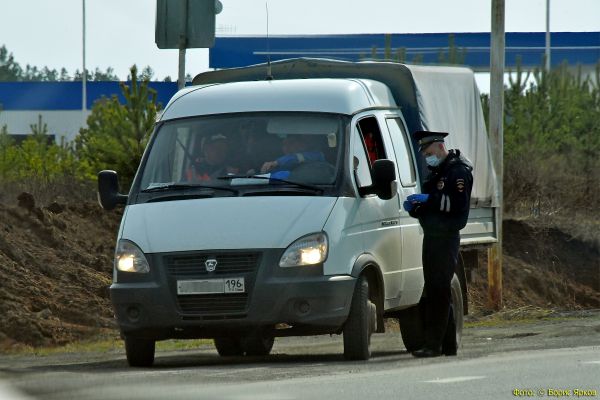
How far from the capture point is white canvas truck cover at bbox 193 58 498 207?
14.2 metres

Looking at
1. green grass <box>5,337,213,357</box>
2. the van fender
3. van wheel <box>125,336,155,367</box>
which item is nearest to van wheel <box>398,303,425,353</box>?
the van fender

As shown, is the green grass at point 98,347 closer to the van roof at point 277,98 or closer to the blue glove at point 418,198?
the van roof at point 277,98

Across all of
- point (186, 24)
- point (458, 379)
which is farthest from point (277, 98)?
point (186, 24)

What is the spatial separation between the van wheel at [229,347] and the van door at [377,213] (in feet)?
7.06

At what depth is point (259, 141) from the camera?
12.6 meters

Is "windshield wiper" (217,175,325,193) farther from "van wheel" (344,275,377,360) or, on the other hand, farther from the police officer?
the police officer

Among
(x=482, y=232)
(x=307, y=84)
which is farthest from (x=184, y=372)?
(x=482, y=232)

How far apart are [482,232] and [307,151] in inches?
147

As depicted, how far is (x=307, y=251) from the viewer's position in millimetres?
11719

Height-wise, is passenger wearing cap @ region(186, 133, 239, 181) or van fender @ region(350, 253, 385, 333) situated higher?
passenger wearing cap @ region(186, 133, 239, 181)

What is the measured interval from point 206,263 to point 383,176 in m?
1.63

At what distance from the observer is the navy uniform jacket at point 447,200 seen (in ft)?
41.9

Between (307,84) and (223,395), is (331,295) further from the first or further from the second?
(223,395)

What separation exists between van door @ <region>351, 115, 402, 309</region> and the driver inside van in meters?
0.36
